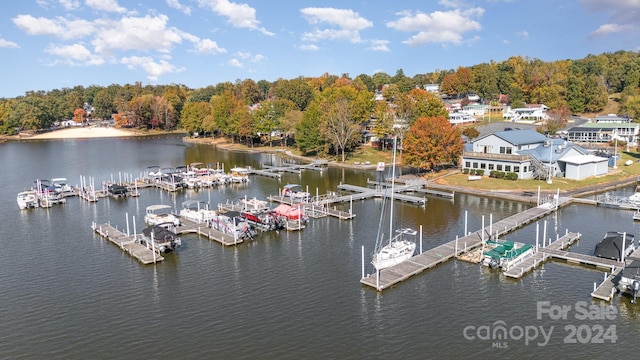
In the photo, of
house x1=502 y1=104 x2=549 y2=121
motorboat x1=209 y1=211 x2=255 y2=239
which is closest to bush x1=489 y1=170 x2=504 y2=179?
motorboat x1=209 y1=211 x2=255 y2=239

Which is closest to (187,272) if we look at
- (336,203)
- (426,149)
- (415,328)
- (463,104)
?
(415,328)

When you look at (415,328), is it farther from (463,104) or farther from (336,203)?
(463,104)

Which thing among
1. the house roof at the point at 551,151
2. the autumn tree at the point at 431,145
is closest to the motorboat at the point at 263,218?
the autumn tree at the point at 431,145

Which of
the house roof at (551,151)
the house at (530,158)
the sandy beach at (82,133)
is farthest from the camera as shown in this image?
the sandy beach at (82,133)

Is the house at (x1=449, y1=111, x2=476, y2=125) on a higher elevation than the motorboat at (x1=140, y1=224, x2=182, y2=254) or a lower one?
higher

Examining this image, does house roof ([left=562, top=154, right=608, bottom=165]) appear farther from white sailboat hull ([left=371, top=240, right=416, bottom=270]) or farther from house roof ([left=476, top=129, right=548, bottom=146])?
white sailboat hull ([left=371, top=240, right=416, bottom=270])

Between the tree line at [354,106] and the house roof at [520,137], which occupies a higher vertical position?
the tree line at [354,106]

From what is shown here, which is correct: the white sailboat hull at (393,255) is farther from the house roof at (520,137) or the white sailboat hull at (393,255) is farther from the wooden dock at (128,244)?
the house roof at (520,137)
